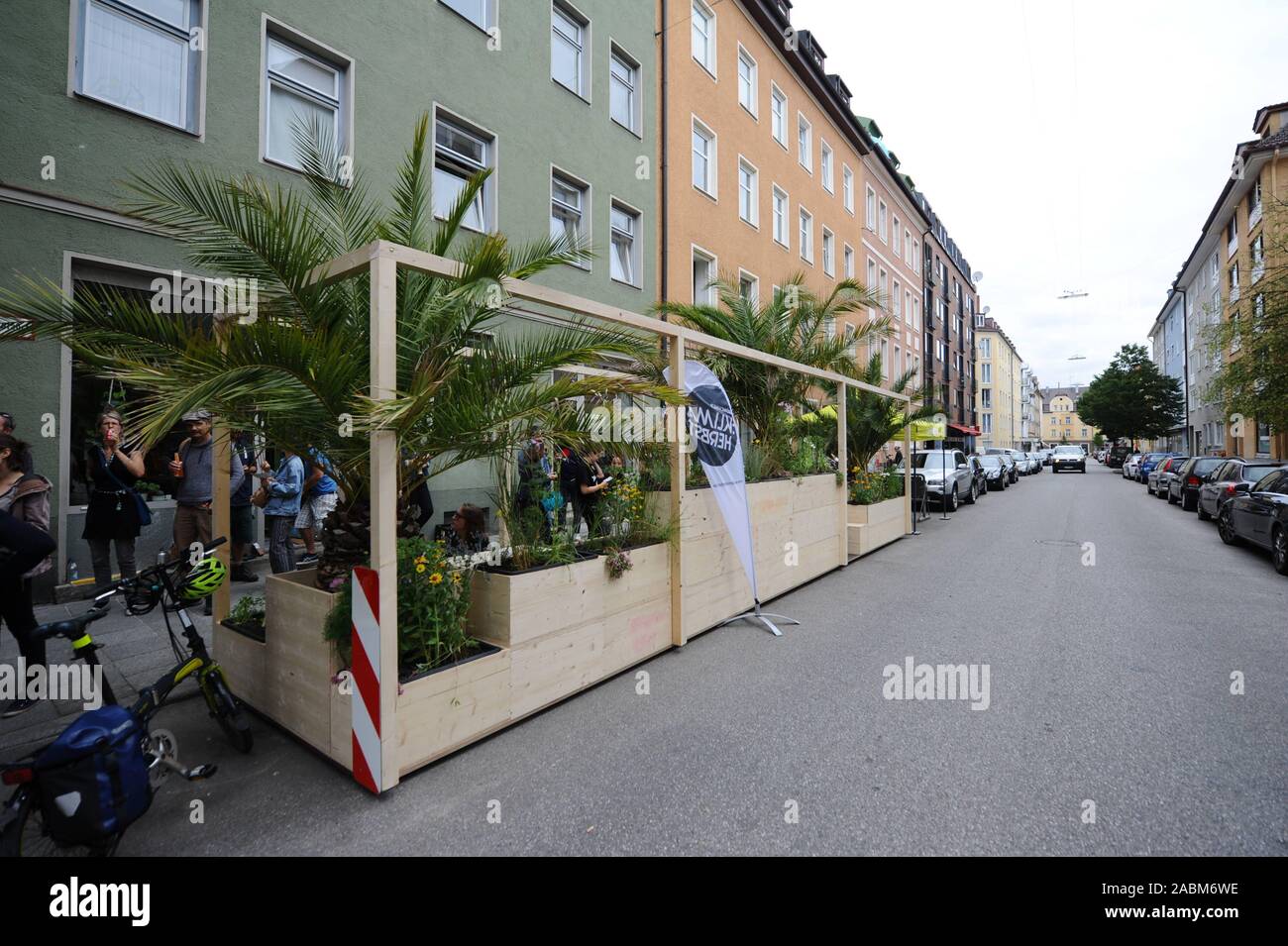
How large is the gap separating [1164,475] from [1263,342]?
844 centimetres

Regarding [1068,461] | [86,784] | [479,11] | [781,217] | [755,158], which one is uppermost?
[755,158]

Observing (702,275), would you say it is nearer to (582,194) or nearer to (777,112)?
(582,194)

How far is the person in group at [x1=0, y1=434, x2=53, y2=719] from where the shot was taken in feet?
13.0

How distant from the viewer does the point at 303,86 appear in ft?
27.4

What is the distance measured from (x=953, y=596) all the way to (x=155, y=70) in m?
11.0

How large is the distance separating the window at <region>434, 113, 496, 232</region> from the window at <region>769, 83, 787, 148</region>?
1266cm

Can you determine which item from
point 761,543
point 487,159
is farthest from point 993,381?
point 761,543

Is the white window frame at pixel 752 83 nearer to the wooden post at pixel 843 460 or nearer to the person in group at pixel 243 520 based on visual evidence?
the wooden post at pixel 843 460

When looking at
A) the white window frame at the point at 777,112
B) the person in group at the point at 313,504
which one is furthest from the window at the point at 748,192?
A: the person in group at the point at 313,504

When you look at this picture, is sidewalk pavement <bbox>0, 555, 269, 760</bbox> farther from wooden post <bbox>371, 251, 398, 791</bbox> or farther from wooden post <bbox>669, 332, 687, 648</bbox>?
wooden post <bbox>669, 332, 687, 648</bbox>

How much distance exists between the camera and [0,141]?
6043 millimetres

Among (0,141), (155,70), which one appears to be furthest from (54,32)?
(0,141)

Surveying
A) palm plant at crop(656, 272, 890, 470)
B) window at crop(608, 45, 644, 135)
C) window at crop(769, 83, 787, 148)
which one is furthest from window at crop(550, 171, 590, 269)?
window at crop(769, 83, 787, 148)
